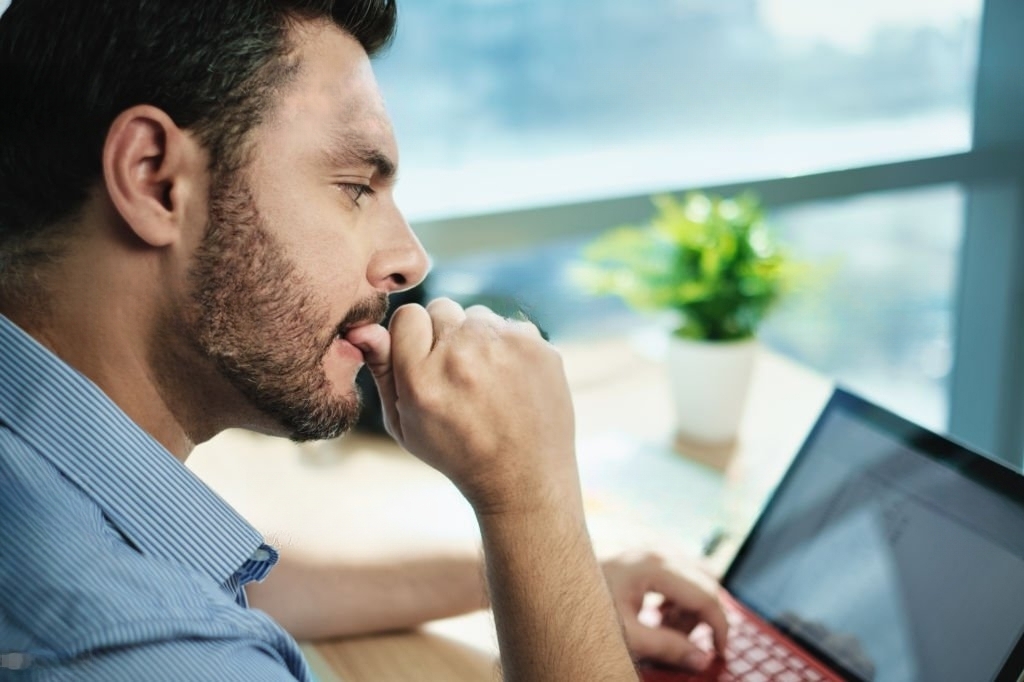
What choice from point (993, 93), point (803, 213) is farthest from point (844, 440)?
point (993, 93)

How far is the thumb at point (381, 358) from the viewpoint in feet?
2.98

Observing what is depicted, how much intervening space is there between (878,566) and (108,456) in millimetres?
672

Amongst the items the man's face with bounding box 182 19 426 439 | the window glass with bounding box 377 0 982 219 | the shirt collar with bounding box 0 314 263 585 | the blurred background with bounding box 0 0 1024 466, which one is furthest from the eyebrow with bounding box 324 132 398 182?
the window glass with bounding box 377 0 982 219

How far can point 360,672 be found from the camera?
3.34 ft

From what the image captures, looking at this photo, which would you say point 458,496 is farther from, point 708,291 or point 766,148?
point 766,148

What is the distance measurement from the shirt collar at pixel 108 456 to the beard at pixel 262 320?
96 mm

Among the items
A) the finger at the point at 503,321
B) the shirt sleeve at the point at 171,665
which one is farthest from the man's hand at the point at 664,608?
the shirt sleeve at the point at 171,665

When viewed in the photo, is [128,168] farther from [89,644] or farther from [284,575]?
[284,575]

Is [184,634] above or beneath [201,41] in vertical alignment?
beneath

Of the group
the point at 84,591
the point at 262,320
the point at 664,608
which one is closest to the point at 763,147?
the point at 664,608

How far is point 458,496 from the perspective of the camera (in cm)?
134

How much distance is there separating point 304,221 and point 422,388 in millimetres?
166

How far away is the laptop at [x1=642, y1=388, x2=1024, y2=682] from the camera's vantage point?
895 mm

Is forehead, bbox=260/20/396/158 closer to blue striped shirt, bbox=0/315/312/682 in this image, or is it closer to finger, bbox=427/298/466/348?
finger, bbox=427/298/466/348
